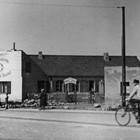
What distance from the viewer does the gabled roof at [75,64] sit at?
57.6 metres

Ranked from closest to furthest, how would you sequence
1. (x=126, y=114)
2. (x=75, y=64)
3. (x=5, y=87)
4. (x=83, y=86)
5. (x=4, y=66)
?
(x=126, y=114)
(x=4, y=66)
(x=5, y=87)
(x=83, y=86)
(x=75, y=64)

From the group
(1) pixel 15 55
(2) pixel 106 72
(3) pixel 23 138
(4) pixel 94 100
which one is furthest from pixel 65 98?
(3) pixel 23 138

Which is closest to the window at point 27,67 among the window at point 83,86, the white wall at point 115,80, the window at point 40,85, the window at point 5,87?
the window at point 5,87

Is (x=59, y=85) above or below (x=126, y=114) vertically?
above

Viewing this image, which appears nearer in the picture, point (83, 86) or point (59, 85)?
point (59, 85)

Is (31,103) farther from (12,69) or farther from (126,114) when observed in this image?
(126,114)

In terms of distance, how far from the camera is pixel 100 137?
11789 mm

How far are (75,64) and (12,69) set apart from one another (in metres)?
16.9

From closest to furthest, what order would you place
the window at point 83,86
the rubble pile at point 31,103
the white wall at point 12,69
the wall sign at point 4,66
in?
the rubble pile at point 31,103 < the white wall at point 12,69 < the wall sign at point 4,66 < the window at point 83,86

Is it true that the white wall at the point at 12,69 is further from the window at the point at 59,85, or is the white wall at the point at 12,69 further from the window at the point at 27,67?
the window at the point at 59,85

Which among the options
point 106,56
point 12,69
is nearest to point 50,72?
point 106,56

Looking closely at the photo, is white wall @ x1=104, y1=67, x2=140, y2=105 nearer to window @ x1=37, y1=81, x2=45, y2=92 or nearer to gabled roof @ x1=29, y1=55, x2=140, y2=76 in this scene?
window @ x1=37, y1=81, x2=45, y2=92

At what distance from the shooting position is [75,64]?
197 ft

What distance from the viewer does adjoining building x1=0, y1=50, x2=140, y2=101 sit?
4447 cm
